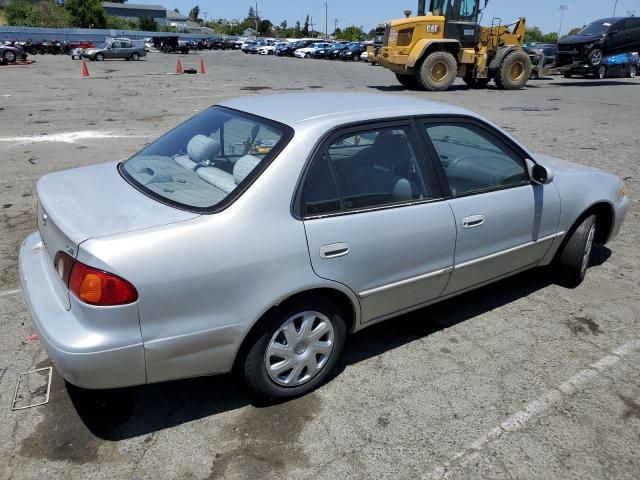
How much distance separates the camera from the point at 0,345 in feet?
10.8

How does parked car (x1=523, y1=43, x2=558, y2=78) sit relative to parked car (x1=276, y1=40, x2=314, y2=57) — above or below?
below

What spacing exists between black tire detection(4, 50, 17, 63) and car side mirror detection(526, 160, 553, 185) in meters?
36.4

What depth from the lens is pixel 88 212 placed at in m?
2.56

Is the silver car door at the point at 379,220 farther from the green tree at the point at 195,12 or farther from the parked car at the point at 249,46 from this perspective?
the green tree at the point at 195,12

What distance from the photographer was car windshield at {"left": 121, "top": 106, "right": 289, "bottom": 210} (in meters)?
2.68

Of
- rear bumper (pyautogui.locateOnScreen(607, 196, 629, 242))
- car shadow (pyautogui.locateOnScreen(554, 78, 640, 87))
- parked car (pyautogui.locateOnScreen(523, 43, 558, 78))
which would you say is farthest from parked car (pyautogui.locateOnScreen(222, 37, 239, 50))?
rear bumper (pyautogui.locateOnScreen(607, 196, 629, 242))

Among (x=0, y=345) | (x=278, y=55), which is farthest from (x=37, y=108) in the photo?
(x=278, y=55)

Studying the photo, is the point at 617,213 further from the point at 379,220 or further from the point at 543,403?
the point at 379,220

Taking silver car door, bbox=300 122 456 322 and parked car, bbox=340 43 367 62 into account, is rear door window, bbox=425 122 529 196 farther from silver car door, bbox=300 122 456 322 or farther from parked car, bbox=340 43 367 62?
parked car, bbox=340 43 367 62

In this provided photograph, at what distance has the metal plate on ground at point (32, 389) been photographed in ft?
9.19

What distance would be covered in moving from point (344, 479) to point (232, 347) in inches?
31.2

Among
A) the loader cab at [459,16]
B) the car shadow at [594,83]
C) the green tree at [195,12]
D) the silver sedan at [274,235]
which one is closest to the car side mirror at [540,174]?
the silver sedan at [274,235]

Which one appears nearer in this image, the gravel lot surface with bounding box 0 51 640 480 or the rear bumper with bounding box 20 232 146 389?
the rear bumper with bounding box 20 232 146 389

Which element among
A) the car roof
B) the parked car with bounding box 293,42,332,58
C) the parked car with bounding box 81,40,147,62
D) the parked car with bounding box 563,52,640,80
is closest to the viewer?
the car roof
